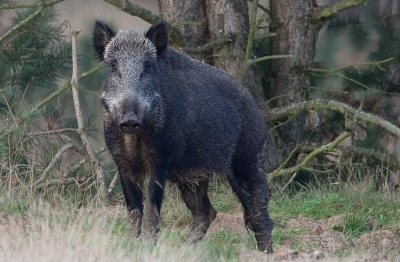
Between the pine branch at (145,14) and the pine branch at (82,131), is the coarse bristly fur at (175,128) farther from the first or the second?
the pine branch at (145,14)

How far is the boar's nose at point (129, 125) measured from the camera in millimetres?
5793

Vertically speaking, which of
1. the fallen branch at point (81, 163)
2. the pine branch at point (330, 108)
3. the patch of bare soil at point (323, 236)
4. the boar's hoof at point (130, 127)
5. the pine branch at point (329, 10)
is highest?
the pine branch at point (329, 10)

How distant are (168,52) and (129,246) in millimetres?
2112

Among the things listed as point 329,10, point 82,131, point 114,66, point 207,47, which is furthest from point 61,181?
point 329,10

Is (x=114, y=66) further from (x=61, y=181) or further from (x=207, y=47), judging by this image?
(x=207, y=47)

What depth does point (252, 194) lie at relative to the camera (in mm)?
7352

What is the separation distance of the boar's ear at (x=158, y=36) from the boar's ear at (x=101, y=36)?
31 centimetres

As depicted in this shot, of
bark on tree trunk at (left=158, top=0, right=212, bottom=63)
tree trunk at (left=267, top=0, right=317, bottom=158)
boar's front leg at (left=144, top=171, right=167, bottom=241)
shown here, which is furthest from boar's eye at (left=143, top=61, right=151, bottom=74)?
tree trunk at (left=267, top=0, right=317, bottom=158)

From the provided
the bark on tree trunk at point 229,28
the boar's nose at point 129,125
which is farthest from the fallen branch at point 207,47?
the boar's nose at point 129,125

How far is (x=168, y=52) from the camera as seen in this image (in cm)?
685

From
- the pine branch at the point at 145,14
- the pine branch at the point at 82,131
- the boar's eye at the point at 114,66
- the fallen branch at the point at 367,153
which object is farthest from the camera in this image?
the fallen branch at the point at 367,153

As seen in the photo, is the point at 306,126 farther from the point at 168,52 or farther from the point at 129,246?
the point at 129,246

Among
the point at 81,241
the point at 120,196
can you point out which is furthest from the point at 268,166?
the point at 81,241

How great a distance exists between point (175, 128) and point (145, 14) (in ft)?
10.5
